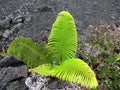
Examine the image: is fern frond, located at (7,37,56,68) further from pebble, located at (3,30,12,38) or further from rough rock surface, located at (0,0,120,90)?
pebble, located at (3,30,12,38)

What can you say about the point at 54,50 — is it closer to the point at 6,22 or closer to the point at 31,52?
the point at 31,52

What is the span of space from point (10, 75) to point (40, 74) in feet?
1.68

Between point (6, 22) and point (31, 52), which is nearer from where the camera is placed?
point (31, 52)

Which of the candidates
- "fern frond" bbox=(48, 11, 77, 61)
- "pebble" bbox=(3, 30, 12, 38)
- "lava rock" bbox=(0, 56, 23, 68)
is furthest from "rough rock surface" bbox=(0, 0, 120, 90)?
"lava rock" bbox=(0, 56, 23, 68)

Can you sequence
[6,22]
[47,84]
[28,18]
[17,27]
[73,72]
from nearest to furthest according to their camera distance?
[73,72] < [47,84] < [17,27] < [28,18] < [6,22]

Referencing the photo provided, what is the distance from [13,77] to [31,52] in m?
0.52

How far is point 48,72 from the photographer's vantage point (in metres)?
5.53

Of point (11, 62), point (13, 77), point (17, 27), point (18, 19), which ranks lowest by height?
point (13, 77)

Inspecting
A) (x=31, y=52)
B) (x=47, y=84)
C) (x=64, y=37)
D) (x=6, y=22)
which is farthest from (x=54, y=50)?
(x=6, y=22)

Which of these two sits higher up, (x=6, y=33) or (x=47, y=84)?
(x=6, y=33)

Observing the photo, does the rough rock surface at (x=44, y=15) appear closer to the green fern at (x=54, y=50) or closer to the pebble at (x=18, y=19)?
the pebble at (x=18, y=19)

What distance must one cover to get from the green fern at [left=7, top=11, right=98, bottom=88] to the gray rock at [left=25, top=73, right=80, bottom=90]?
155 mm

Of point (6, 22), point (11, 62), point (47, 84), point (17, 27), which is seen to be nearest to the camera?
point (47, 84)

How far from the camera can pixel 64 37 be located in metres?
5.86
